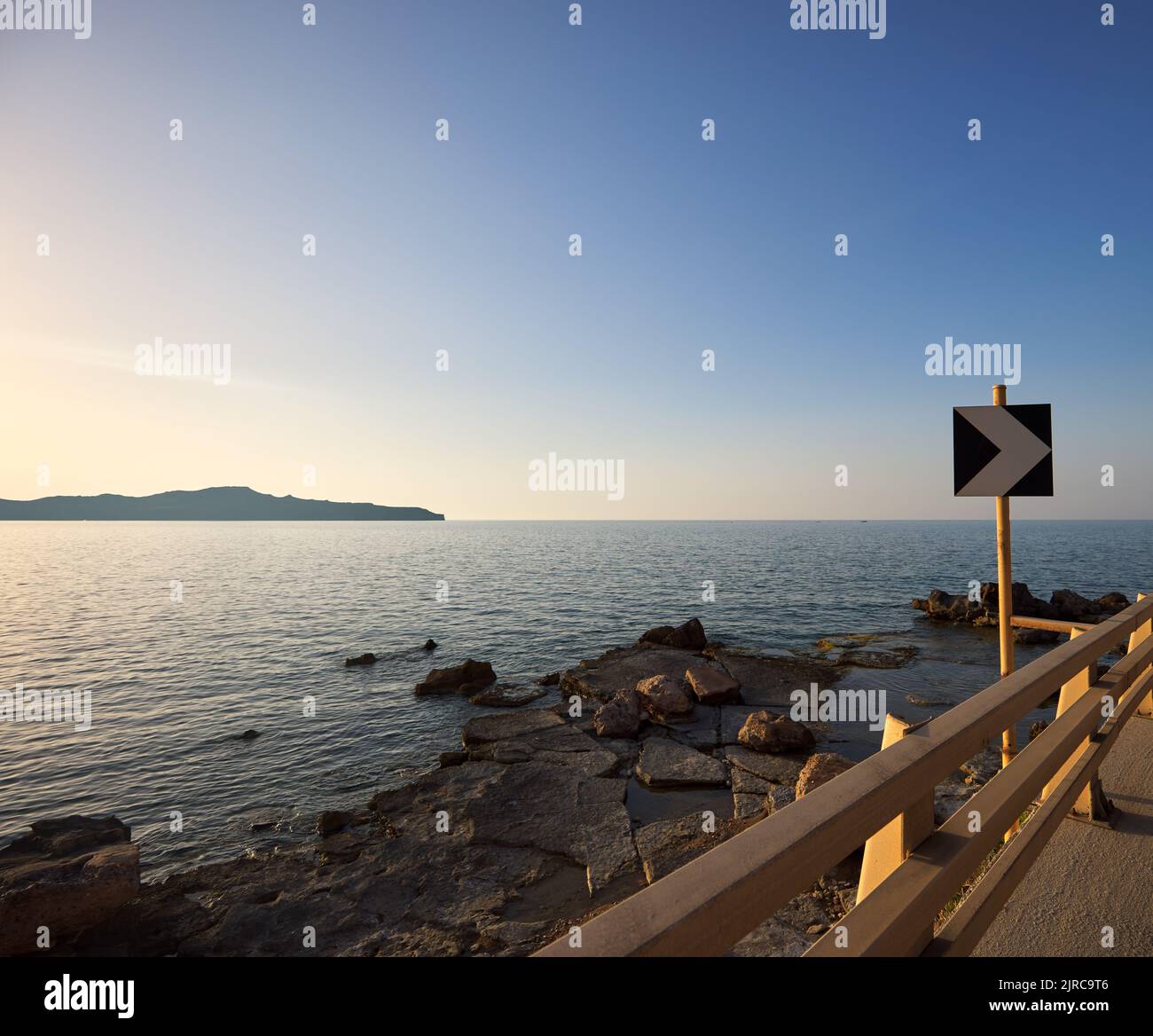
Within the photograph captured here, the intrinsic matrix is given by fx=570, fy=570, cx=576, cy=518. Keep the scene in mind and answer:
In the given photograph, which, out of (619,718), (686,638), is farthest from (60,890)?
(686,638)

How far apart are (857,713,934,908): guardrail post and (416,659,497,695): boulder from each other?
18311 mm

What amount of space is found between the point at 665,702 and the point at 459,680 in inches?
334

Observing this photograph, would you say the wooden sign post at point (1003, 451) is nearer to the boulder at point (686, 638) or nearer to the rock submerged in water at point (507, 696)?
the rock submerged in water at point (507, 696)

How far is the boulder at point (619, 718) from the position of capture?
13758 millimetres

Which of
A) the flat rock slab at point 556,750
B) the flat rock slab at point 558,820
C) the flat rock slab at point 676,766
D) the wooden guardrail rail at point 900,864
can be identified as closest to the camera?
the wooden guardrail rail at point 900,864

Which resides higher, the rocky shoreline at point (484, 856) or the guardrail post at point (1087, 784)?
the guardrail post at point (1087, 784)

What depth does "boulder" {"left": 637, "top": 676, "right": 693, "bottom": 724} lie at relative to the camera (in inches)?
577

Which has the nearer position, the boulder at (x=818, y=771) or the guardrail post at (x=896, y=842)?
the guardrail post at (x=896, y=842)

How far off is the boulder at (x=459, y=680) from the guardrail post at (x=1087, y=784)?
17.1 m

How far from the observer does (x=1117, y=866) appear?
3.80 meters

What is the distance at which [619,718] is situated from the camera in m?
14.0

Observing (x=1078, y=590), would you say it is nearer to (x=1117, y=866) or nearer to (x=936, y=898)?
(x=1117, y=866)

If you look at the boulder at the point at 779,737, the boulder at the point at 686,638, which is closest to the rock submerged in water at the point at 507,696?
the boulder at the point at 686,638
